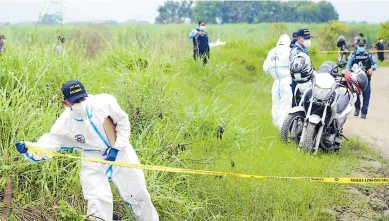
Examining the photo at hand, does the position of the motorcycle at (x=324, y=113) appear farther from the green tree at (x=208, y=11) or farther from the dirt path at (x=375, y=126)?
the green tree at (x=208, y=11)

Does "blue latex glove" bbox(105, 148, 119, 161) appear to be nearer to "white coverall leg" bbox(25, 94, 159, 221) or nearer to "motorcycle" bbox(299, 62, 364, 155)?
"white coverall leg" bbox(25, 94, 159, 221)

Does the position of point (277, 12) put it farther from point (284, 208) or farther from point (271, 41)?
point (284, 208)

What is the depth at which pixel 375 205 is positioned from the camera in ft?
22.2

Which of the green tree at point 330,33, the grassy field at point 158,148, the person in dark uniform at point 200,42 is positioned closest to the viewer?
the grassy field at point 158,148

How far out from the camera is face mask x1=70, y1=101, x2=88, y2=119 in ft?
16.9

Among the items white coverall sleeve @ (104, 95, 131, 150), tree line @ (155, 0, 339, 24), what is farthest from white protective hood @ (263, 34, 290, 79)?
tree line @ (155, 0, 339, 24)

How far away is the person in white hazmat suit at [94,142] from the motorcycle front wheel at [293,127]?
12.4 feet

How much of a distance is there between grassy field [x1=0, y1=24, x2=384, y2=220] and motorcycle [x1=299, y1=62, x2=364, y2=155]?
0.22 metres

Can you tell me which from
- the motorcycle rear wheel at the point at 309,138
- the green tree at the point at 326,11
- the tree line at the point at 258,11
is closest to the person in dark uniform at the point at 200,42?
the motorcycle rear wheel at the point at 309,138

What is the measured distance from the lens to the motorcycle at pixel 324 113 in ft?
27.1

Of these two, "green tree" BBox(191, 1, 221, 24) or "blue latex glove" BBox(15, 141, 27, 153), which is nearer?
"blue latex glove" BBox(15, 141, 27, 153)

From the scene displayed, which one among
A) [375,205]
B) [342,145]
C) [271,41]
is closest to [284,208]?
[375,205]

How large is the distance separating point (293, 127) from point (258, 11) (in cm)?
5042

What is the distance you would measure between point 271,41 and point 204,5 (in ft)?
118
